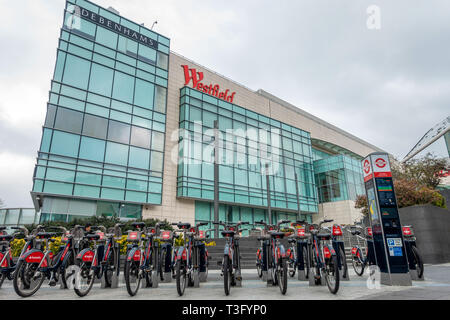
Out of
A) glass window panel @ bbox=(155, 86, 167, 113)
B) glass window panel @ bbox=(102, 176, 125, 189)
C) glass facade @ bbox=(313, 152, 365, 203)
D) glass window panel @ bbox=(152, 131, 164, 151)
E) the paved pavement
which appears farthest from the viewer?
glass facade @ bbox=(313, 152, 365, 203)

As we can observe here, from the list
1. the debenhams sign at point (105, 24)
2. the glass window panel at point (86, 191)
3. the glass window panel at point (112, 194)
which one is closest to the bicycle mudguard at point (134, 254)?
the glass window panel at point (86, 191)

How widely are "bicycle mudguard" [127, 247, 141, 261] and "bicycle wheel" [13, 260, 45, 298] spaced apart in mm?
1960

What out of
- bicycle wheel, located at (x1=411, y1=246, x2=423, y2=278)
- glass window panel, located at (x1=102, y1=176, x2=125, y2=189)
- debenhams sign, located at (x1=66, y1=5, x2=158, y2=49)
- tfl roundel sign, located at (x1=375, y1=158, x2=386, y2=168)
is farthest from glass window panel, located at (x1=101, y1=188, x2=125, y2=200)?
bicycle wheel, located at (x1=411, y1=246, x2=423, y2=278)

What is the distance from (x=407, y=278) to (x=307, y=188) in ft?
91.0

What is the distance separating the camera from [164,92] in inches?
968

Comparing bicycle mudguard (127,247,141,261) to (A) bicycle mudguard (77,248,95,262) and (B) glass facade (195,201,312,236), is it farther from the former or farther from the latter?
(B) glass facade (195,201,312,236)

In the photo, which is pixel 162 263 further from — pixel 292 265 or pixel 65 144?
pixel 65 144

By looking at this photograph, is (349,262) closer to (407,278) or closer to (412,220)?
(412,220)

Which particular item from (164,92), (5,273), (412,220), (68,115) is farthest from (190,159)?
(5,273)

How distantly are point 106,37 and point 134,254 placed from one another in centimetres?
2246

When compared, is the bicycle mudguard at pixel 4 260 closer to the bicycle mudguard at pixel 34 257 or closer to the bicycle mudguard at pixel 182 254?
the bicycle mudguard at pixel 34 257

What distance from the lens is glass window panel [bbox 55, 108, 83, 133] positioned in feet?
60.4

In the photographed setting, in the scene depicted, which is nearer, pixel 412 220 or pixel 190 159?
pixel 412 220

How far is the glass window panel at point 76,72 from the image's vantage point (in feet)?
64.2
